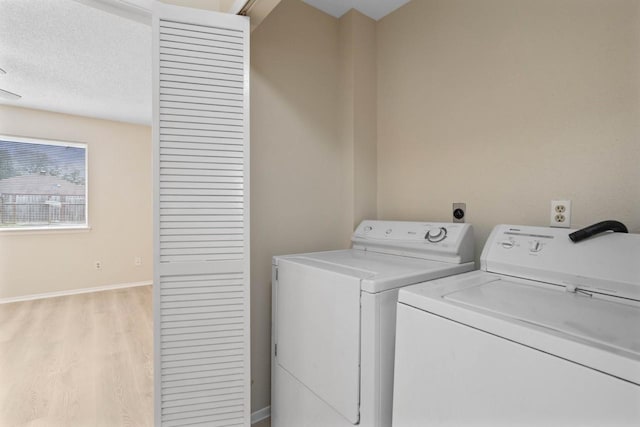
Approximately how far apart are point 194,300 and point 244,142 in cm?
78

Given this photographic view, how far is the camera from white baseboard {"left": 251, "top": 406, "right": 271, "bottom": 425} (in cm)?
177

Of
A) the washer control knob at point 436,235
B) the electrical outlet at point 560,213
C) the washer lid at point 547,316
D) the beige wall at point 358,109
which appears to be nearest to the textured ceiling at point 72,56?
the beige wall at point 358,109

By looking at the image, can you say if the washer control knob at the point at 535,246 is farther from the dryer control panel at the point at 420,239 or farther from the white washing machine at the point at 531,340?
the dryer control panel at the point at 420,239

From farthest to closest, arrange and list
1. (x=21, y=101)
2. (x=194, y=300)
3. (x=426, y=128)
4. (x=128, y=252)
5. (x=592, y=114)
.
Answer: (x=128, y=252)
(x=21, y=101)
(x=426, y=128)
(x=194, y=300)
(x=592, y=114)

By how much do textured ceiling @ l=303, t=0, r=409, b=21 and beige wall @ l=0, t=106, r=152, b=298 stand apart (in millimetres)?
3874

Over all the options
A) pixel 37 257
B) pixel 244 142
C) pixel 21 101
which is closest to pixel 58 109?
pixel 21 101

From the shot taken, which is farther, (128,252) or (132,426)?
(128,252)

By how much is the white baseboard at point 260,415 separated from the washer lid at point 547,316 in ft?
4.37

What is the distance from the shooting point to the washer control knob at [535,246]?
1.18 meters

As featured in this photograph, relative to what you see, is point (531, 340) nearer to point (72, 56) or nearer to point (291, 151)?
point (291, 151)

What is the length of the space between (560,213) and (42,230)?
18.1ft

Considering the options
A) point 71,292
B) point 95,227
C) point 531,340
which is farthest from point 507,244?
point 71,292

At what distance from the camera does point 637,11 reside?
113 cm

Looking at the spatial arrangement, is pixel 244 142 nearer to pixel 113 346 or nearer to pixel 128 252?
pixel 113 346
